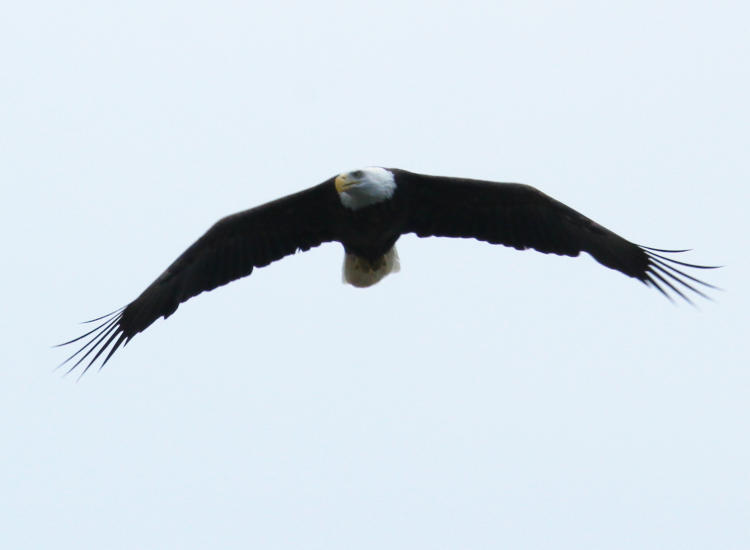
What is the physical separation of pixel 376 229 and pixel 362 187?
307 mm

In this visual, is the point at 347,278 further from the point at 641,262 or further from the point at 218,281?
the point at 641,262

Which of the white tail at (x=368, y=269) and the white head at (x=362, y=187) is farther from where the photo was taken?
the white tail at (x=368, y=269)

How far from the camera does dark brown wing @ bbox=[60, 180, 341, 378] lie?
14695 millimetres

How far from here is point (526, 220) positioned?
48.1ft

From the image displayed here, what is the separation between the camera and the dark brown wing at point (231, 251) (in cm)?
1470

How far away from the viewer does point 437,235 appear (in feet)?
48.7

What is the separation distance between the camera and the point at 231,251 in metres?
14.8

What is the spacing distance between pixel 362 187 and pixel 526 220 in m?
1.05

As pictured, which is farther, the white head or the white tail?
the white tail

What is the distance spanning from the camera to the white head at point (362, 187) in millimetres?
14453

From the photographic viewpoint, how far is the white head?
47.4 ft

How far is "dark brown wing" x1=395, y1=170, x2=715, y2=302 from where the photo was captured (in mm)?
14578

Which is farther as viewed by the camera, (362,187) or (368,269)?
(368,269)

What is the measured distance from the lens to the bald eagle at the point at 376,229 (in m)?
14.6
